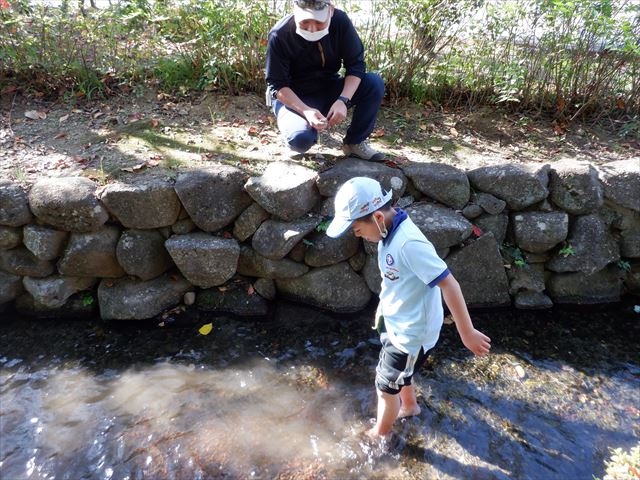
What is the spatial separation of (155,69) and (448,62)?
Answer: 10.1 ft

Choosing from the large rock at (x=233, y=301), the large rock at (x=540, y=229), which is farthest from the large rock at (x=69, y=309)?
the large rock at (x=540, y=229)

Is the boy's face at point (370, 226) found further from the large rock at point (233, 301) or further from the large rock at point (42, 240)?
the large rock at point (42, 240)

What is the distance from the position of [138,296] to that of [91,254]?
0.46 m

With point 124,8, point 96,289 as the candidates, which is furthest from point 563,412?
point 124,8

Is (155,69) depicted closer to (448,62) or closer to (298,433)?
(448,62)

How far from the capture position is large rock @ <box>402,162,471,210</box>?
3.69m

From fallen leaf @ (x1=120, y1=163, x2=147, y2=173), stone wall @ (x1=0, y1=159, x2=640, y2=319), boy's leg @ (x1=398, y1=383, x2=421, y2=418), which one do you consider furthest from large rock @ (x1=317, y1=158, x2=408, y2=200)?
boy's leg @ (x1=398, y1=383, x2=421, y2=418)

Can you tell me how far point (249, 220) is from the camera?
365cm

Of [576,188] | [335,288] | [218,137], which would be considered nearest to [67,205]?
[218,137]

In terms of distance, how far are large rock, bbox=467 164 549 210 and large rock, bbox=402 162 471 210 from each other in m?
0.17

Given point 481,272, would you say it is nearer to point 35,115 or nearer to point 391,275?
point 391,275

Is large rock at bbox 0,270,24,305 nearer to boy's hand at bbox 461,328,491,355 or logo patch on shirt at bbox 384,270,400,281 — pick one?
logo patch on shirt at bbox 384,270,400,281

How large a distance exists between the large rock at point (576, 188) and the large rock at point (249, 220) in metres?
2.30

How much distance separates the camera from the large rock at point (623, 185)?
372cm
